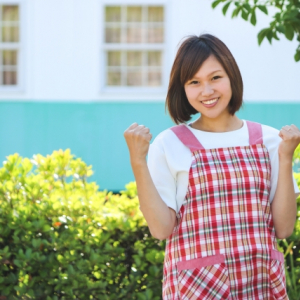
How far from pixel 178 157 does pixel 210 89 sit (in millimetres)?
262

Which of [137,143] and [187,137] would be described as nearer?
[137,143]

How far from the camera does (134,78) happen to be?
9.74 metres

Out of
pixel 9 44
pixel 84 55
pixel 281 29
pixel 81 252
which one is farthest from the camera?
pixel 9 44

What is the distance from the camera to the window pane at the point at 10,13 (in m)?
9.60

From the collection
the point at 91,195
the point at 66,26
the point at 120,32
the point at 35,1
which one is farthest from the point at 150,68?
the point at 91,195

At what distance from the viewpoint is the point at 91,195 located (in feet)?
11.9

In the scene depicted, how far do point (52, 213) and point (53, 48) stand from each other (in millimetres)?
6496

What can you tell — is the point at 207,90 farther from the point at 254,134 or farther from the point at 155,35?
the point at 155,35

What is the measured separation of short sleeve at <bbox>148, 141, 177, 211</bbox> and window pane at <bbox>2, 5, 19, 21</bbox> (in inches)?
321

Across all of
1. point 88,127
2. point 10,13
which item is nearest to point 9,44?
point 10,13

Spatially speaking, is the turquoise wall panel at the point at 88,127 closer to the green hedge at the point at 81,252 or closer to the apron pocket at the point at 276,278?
the green hedge at the point at 81,252

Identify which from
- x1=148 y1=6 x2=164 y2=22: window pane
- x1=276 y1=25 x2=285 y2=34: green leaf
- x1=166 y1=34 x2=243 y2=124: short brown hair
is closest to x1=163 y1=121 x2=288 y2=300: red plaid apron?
x1=166 y1=34 x2=243 y2=124: short brown hair

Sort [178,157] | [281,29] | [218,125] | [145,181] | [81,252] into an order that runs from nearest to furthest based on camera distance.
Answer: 1. [145,181]
2. [178,157]
3. [218,125]
4. [281,29]
5. [81,252]

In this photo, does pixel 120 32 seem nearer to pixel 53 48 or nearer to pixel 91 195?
pixel 53 48
